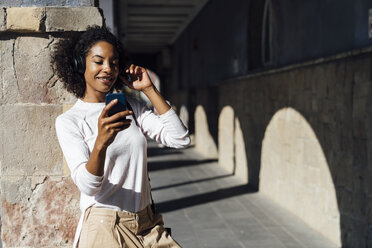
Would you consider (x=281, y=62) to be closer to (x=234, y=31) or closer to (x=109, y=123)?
(x=234, y=31)

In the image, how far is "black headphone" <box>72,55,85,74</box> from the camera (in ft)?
6.37

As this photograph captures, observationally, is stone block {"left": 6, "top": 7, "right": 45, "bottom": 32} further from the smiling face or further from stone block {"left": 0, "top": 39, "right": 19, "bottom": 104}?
the smiling face

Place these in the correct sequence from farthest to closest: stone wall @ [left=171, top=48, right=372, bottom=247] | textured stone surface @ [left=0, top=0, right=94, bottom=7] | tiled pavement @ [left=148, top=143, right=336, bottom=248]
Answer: tiled pavement @ [left=148, top=143, right=336, bottom=248] → stone wall @ [left=171, top=48, right=372, bottom=247] → textured stone surface @ [left=0, top=0, right=94, bottom=7]

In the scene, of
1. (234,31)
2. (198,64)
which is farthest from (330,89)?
(198,64)

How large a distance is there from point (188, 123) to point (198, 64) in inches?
87.4

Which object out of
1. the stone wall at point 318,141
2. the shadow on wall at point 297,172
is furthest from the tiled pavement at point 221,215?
the stone wall at point 318,141

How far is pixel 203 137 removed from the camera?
13.0m

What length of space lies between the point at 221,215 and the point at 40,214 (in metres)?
3.83

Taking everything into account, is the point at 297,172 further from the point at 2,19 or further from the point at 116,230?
the point at 116,230

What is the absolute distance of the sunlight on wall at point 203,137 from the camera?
1234 centimetres

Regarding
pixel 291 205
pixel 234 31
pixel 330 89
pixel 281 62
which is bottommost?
pixel 291 205

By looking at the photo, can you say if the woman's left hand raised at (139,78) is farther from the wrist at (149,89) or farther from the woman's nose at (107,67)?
the woman's nose at (107,67)

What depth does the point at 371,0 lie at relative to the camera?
4113 mm

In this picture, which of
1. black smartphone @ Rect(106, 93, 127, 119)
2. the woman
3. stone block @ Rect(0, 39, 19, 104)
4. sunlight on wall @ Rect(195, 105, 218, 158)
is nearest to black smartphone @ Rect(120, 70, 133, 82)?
the woman
